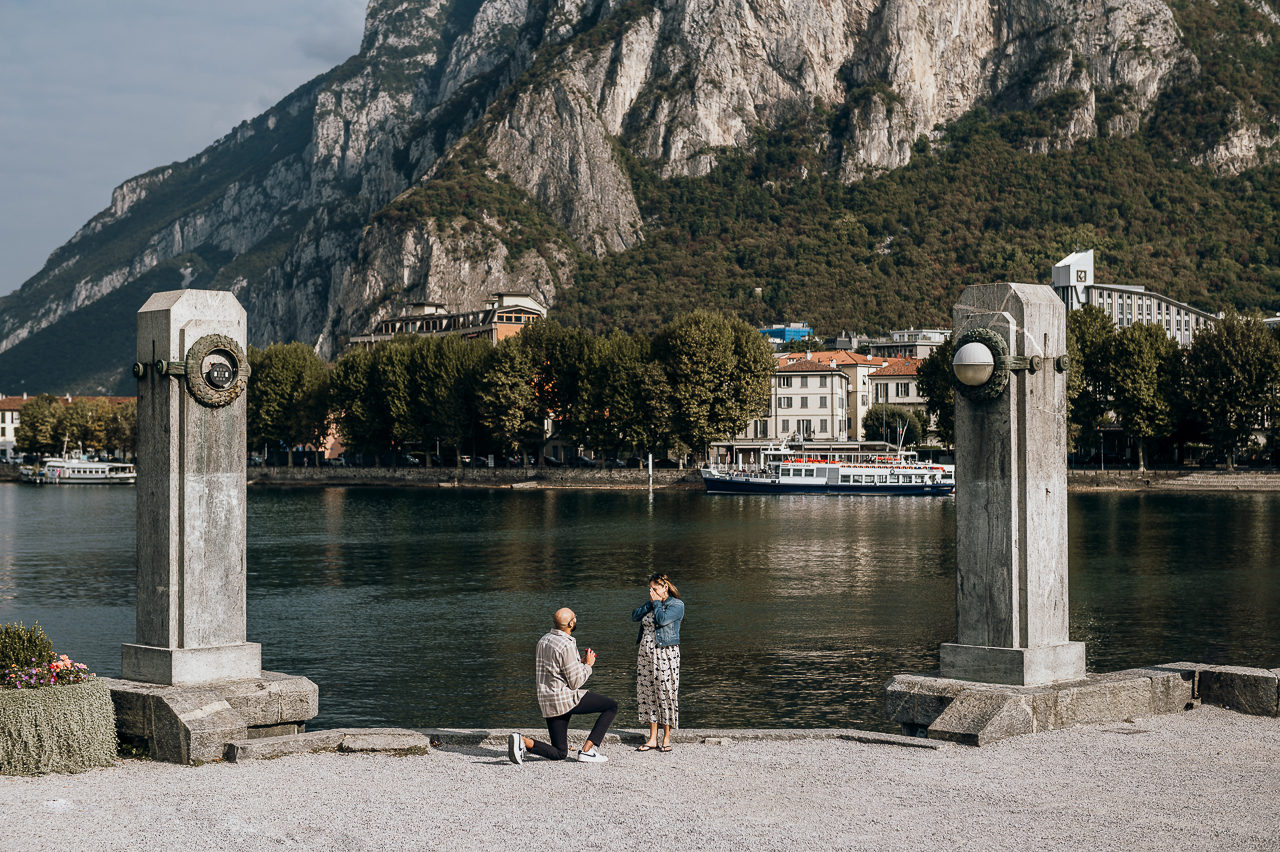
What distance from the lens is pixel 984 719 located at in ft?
40.4

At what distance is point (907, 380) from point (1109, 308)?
177 feet

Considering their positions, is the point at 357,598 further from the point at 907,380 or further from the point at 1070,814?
the point at 907,380

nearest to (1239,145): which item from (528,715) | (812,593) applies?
(812,593)

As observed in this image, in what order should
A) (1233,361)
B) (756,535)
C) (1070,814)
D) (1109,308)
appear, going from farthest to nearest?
1. (1109,308)
2. (1233,361)
3. (756,535)
4. (1070,814)

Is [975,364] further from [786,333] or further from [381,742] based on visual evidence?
[786,333]

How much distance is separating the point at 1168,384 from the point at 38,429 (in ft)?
461

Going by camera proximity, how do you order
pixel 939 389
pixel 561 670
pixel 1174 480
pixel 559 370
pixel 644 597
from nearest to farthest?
pixel 561 670, pixel 644 597, pixel 1174 480, pixel 939 389, pixel 559 370

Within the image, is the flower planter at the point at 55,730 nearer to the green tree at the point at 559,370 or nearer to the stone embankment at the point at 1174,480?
the stone embankment at the point at 1174,480

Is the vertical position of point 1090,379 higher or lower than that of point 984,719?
higher

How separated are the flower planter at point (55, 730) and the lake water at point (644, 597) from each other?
10274mm

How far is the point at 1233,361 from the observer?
9700 cm

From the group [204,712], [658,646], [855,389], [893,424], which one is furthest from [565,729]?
[855,389]

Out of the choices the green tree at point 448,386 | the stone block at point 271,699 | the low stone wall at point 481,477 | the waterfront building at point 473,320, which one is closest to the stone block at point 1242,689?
the stone block at point 271,699

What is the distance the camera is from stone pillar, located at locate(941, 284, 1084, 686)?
13.0 metres
